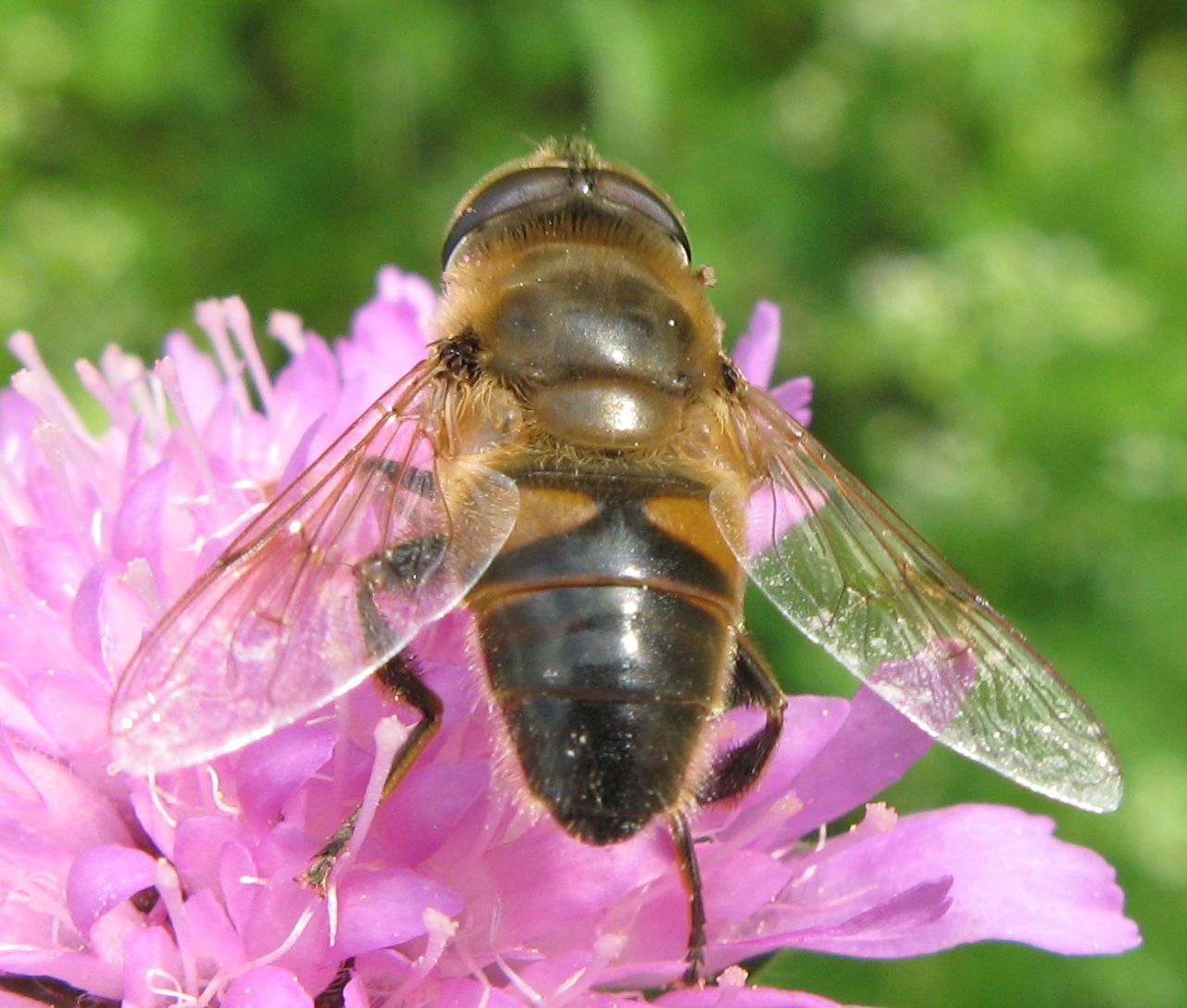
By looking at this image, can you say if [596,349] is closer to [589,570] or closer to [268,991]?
[589,570]

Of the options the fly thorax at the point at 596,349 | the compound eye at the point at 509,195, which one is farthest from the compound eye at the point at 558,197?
the fly thorax at the point at 596,349

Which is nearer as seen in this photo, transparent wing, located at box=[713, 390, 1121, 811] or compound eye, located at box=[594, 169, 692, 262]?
transparent wing, located at box=[713, 390, 1121, 811]

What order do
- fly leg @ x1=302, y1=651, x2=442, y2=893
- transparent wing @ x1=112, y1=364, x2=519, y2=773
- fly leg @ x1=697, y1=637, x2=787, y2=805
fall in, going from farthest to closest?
fly leg @ x1=697, y1=637, x2=787, y2=805
fly leg @ x1=302, y1=651, x2=442, y2=893
transparent wing @ x1=112, y1=364, x2=519, y2=773

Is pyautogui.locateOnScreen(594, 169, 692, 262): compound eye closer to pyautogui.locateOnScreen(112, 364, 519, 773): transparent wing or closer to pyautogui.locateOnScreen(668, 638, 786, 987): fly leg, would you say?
pyautogui.locateOnScreen(112, 364, 519, 773): transparent wing

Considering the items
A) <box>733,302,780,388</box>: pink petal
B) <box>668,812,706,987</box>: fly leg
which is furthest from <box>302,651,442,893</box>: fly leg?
<box>733,302,780,388</box>: pink petal

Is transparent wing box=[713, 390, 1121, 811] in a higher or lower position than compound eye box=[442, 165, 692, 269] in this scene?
lower

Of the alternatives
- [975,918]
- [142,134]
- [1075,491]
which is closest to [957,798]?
[1075,491]

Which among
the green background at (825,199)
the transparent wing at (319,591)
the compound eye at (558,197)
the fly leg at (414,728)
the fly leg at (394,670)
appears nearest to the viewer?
the transparent wing at (319,591)

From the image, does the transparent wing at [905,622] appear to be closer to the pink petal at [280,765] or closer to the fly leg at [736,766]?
the fly leg at [736,766]
